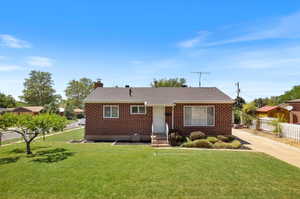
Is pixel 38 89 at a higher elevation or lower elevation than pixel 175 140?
higher

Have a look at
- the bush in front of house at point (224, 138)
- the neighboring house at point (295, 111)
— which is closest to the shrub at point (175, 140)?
the bush in front of house at point (224, 138)

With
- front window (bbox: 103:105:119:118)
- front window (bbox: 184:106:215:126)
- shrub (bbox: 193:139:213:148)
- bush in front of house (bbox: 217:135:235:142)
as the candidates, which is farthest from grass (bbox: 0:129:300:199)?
front window (bbox: 103:105:119:118)

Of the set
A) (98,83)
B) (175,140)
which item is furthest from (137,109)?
(98,83)

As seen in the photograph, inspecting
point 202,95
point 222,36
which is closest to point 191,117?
point 202,95

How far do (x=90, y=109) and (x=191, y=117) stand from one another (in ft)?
29.2

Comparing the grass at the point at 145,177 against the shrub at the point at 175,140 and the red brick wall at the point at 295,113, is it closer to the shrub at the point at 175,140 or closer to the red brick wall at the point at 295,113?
the shrub at the point at 175,140

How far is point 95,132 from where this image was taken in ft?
46.3

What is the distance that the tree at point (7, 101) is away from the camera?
58.3 metres

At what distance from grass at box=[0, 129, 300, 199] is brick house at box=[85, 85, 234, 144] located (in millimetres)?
5276

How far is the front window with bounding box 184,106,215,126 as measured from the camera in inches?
554

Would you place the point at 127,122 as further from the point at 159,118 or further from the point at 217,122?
the point at 217,122

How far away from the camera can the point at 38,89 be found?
60375 mm

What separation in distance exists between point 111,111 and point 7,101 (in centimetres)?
6772

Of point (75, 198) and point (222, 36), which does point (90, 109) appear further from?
point (222, 36)
